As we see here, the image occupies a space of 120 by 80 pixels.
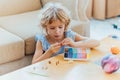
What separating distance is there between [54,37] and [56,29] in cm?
8

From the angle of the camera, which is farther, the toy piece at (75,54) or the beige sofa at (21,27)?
the beige sofa at (21,27)

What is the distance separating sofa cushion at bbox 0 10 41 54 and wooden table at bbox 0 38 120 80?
42cm

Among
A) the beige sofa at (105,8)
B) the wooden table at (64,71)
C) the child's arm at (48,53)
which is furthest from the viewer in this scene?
the beige sofa at (105,8)

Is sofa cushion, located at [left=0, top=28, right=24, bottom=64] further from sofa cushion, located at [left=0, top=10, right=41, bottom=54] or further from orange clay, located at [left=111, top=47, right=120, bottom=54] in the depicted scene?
orange clay, located at [left=111, top=47, right=120, bottom=54]

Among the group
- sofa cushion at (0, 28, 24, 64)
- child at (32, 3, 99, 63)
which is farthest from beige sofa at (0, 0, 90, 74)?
child at (32, 3, 99, 63)

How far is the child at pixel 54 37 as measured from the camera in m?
1.52

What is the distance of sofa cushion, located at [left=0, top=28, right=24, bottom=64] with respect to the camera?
1.67m

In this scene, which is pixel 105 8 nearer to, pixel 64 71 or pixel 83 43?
pixel 83 43

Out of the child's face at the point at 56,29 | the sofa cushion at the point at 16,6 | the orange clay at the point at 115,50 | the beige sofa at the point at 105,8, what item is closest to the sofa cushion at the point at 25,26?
the sofa cushion at the point at 16,6

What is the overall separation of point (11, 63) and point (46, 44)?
11.5 inches

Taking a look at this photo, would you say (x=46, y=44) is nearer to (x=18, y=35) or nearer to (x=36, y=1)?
(x=18, y=35)

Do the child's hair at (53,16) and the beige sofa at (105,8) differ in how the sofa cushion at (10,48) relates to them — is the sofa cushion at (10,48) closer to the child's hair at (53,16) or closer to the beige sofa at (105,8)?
the child's hair at (53,16)

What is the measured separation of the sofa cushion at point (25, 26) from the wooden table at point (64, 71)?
0.42 metres

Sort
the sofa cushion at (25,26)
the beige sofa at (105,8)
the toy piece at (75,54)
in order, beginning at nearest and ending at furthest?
the toy piece at (75,54) < the sofa cushion at (25,26) < the beige sofa at (105,8)
